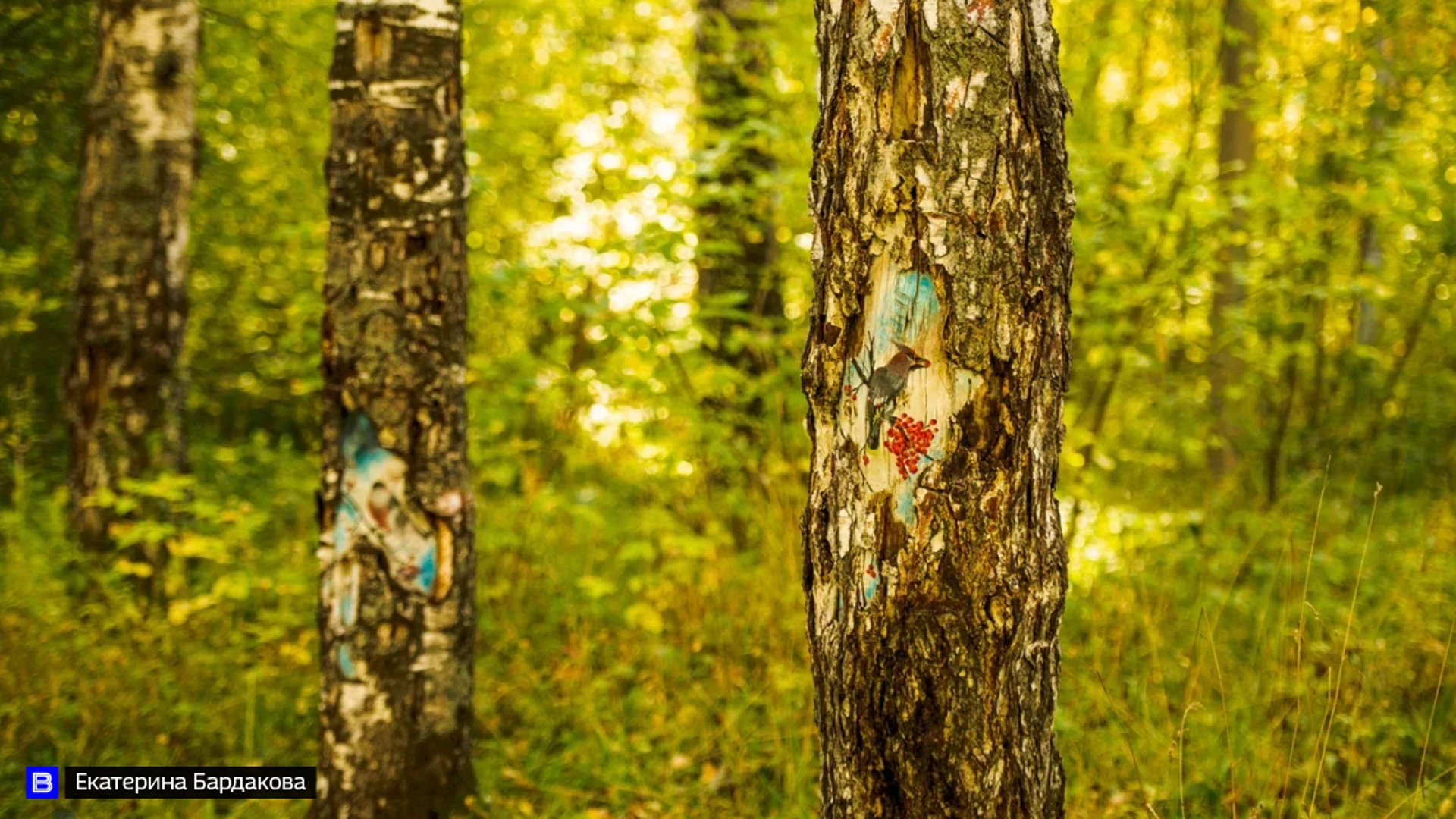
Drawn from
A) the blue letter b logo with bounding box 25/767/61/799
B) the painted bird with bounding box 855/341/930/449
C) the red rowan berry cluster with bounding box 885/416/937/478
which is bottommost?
the blue letter b logo with bounding box 25/767/61/799

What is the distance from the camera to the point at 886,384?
1.61 meters

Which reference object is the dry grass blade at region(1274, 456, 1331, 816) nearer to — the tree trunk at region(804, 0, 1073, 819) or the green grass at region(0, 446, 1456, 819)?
the green grass at region(0, 446, 1456, 819)

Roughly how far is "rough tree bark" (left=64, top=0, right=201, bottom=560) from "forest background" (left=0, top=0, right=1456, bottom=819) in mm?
303

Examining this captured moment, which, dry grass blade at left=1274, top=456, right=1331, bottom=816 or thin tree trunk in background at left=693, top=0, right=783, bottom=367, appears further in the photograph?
thin tree trunk in background at left=693, top=0, right=783, bottom=367

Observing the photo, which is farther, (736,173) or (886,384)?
(736,173)

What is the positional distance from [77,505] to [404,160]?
303 centimetres

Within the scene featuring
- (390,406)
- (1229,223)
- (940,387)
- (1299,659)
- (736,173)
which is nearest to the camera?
(940,387)

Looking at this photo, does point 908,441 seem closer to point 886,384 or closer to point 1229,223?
point 886,384

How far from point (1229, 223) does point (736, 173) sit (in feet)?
11.2

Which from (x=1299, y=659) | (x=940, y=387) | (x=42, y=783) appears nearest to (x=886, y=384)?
(x=940, y=387)

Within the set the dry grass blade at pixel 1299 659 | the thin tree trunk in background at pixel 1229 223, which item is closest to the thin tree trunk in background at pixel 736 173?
the thin tree trunk in background at pixel 1229 223

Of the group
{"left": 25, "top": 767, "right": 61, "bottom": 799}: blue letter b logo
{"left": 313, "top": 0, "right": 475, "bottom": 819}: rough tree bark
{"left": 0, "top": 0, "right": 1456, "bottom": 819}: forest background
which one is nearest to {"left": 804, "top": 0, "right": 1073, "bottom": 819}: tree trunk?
{"left": 0, "top": 0, "right": 1456, "bottom": 819}: forest background

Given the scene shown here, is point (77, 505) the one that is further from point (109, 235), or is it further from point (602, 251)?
point (602, 251)

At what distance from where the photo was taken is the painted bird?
1591 millimetres
